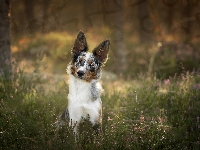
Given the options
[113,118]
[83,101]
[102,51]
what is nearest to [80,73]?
[83,101]

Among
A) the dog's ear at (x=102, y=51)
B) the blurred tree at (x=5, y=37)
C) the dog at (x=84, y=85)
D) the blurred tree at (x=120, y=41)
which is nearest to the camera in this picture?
the dog at (x=84, y=85)

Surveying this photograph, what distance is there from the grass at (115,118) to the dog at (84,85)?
1.02 ft

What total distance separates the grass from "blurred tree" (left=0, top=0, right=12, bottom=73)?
504mm

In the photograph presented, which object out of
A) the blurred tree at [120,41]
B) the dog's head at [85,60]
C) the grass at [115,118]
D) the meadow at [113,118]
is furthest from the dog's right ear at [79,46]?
the blurred tree at [120,41]

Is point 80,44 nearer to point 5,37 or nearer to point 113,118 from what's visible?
point 113,118

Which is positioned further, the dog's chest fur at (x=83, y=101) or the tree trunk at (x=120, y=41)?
the tree trunk at (x=120, y=41)

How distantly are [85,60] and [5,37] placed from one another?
325 cm

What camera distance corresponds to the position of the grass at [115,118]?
456cm

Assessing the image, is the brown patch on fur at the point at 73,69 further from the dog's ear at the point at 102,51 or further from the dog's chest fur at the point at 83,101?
the dog's ear at the point at 102,51

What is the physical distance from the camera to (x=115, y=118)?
5402 millimetres

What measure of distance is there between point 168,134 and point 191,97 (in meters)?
1.85

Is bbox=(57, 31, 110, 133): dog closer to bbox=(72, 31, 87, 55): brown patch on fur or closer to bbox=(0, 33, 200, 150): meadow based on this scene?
bbox=(72, 31, 87, 55): brown patch on fur

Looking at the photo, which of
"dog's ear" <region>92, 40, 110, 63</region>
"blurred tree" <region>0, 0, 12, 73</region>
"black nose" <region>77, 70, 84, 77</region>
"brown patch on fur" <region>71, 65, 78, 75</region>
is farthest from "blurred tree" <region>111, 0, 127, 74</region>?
"black nose" <region>77, 70, 84, 77</region>

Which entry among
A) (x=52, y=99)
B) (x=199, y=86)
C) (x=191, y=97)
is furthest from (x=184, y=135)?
(x=52, y=99)
